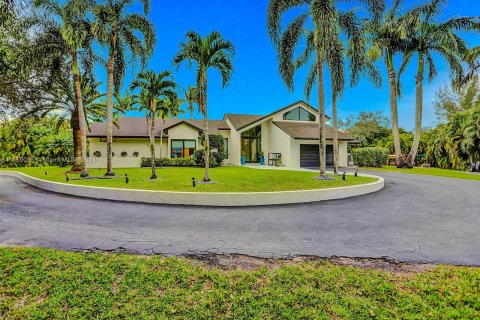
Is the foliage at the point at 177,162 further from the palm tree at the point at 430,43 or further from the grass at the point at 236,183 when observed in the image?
→ the palm tree at the point at 430,43

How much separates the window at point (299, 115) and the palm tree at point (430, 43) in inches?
399

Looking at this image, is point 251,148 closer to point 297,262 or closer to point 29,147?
point 297,262

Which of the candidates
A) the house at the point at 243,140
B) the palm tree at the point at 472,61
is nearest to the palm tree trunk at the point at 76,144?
the house at the point at 243,140

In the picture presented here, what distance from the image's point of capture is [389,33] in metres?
23.6

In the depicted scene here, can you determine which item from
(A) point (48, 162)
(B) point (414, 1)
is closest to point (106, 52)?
(A) point (48, 162)

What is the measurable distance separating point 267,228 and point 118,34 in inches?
631

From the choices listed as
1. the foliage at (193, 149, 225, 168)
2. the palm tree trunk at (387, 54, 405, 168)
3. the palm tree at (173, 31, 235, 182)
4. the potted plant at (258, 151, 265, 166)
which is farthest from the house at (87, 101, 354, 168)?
the palm tree at (173, 31, 235, 182)

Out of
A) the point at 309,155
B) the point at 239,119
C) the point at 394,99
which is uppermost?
the point at 394,99

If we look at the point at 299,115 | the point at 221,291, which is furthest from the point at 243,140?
the point at 221,291

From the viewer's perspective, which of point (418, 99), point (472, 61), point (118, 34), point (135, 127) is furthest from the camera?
point (135, 127)

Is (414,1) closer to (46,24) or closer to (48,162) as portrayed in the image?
(46,24)

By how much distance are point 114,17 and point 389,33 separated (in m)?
23.6

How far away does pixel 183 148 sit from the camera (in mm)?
27609

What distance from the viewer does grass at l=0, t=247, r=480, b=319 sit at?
3170 mm
